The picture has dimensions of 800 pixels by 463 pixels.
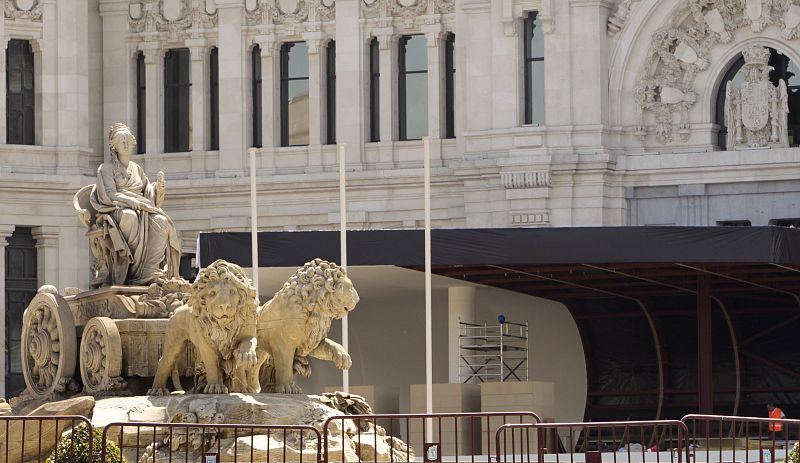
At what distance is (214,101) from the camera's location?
5941cm

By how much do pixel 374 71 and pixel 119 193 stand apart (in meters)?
27.2

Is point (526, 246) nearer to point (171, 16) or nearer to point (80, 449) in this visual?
point (171, 16)

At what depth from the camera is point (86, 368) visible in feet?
96.4

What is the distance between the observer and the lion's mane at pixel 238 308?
27.5 m

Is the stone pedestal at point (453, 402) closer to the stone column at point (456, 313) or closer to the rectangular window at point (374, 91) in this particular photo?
the stone column at point (456, 313)

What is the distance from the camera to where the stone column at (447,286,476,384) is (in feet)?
160

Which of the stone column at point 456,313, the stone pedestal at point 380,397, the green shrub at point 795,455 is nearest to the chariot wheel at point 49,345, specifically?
the green shrub at point 795,455

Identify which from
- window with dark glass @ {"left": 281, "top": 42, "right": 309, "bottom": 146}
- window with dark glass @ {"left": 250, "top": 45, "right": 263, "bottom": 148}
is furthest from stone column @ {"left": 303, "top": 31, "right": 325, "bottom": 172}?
window with dark glass @ {"left": 250, "top": 45, "right": 263, "bottom": 148}

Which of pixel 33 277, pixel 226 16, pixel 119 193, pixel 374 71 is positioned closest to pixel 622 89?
pixel 374 71

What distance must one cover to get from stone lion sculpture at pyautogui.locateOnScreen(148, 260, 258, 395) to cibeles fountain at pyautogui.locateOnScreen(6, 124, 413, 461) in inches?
0.5

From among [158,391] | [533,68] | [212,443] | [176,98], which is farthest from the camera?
[176,98]

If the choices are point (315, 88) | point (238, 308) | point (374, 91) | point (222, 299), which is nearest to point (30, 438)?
point (222, 299)

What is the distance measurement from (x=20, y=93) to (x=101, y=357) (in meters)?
30.1

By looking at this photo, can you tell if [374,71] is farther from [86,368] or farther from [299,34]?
[86,368]
